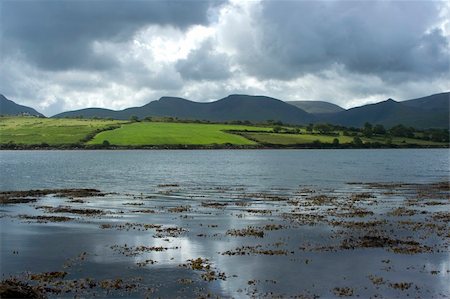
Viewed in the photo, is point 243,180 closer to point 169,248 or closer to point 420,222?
point 420,222

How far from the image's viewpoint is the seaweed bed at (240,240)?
22266 mm

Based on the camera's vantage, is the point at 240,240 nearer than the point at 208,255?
No

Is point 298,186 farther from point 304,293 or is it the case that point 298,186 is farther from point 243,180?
point 304,293

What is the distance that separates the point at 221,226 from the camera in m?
39.0

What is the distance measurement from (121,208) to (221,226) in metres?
15.6

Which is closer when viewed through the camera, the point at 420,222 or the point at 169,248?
the point at 169,248

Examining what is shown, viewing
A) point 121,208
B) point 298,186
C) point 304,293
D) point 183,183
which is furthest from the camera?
point 183,183

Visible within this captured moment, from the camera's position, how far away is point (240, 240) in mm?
33125

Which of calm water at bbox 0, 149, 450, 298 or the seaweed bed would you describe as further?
calm water at bbox 0, 149, 450, 298

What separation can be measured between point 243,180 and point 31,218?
51.0 m

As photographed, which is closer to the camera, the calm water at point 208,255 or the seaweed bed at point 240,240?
the seaweed bed at point 240,240

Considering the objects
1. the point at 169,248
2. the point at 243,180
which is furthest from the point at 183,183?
the point at 169,248

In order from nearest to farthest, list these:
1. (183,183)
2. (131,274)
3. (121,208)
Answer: (131,274) → (121,208) → (183,183)

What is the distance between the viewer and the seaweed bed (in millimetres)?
22266
